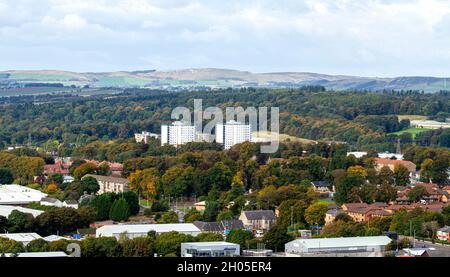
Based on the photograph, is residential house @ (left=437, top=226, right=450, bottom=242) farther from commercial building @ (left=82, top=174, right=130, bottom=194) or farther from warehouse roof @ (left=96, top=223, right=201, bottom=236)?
commercial building @ (left=82, top=174, right=130, bottom=194)

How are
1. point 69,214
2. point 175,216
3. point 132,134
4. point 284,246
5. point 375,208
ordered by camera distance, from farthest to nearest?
point 132,134 → point 375,208 → point 175,216 → point 69,214 → point 284,246

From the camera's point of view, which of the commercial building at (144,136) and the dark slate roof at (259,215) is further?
the commercial building at (144,136)

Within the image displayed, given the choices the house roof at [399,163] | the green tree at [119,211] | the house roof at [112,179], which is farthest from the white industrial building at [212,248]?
the house roof at [399,163]

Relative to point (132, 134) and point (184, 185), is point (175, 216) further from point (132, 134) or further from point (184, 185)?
point (132, 134)

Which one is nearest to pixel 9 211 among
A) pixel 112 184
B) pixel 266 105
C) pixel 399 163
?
pixel 112 184

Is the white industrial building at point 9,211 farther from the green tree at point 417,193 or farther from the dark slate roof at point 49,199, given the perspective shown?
the green tree at point 417,193

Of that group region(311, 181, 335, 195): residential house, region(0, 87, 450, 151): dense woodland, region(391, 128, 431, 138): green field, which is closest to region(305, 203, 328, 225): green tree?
region(311, 181, 335, 195): residential house
